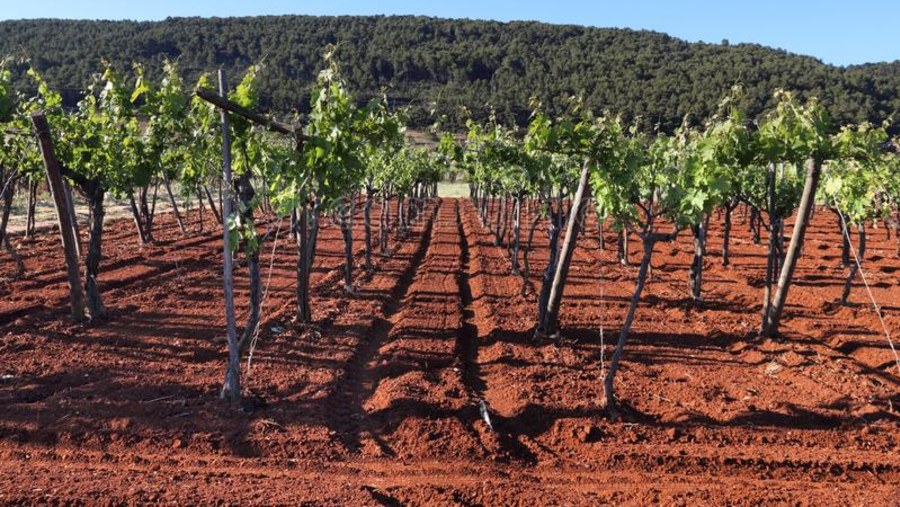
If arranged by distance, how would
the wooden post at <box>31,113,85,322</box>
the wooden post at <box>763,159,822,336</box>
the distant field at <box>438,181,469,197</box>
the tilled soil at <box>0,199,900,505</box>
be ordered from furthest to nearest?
the distant field at <box>438,181,469,197</box> → the wooden post at <box>763,159,822,336</box> → the wooden post at <box>31,113,85,322</box> → the tilled soil at <box>0,199,900,505</box>

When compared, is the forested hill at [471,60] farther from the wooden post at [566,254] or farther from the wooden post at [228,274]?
the wooden post at [228,274]

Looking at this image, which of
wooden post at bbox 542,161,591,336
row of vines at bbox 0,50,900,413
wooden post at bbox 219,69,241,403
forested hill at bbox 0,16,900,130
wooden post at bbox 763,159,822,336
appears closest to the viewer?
wooden post at bbox 219,69,241,403

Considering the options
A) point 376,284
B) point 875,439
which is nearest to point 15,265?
point 376,284

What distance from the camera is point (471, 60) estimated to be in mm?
115062

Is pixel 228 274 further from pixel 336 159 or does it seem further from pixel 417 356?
pixel 417 356

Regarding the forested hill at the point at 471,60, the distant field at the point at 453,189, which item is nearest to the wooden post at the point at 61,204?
the distant field at the point at 453,189

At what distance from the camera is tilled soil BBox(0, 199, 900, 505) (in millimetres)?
5059

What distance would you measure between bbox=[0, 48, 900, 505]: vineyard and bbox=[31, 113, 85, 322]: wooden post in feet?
0.12

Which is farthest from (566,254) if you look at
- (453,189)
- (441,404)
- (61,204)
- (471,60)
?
(471,60)

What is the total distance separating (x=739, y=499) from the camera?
16.2ft

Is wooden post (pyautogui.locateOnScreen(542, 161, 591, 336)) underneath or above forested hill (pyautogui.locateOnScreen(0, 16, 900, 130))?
underneath

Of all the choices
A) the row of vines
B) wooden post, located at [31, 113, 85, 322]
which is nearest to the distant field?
the row of vines

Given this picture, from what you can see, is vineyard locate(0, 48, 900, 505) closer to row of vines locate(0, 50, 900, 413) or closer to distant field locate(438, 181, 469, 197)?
row of vines locate(0, 50, 900, 413)

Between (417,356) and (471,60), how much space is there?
11355cm
